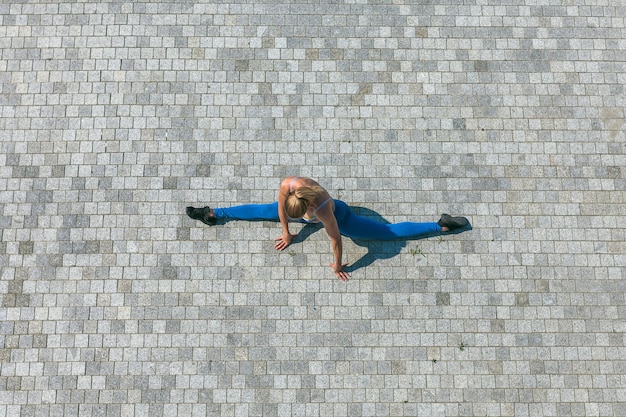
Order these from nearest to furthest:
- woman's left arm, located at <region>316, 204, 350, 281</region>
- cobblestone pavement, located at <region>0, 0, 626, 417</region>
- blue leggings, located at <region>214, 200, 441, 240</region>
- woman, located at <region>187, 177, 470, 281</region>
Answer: woman's left arm, located at <region>316, 204, 350, 281</region> < woman, located at <region>187, 177, 470, 281</region> < cobblestone pavement, located at <region>0, 0, 626, 417</region> < blue leggings, located at <region>214, 200, 441, 240</region>

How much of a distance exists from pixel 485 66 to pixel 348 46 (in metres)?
2.20

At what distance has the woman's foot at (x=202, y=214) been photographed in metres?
7.82

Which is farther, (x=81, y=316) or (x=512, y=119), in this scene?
(x=512, y=119)

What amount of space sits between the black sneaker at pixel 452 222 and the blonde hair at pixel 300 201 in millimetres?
2417

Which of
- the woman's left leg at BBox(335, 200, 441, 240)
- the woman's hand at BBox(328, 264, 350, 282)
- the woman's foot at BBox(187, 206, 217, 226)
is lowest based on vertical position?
the woman's hand at BBox(328, 264, 350, 282)

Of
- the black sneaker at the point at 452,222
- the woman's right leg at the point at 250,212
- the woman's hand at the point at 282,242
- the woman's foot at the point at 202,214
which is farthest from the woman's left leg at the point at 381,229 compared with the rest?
the woman's foot at the point at 202,214

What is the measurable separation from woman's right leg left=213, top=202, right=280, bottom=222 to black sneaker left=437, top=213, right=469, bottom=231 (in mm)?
2426

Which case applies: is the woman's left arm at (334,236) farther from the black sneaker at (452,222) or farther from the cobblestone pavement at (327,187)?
the black sneaker at (452,222)

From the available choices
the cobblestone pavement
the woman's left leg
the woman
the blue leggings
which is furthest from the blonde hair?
the cobblestone pavement

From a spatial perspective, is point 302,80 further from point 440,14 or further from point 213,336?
point 213,336

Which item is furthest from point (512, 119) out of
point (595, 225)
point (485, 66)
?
point (595, 225)

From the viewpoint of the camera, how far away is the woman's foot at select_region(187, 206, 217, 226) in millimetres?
7820

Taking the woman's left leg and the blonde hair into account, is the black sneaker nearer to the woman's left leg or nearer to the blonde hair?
the woman's left leg

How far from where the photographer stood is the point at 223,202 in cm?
816
